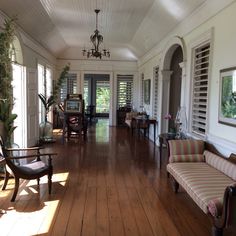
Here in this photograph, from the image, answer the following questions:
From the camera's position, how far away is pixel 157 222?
3297mm

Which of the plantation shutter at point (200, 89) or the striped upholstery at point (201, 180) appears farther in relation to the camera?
the plantation shutter at point (200, 89)

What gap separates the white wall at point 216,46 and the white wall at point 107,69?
735 cm

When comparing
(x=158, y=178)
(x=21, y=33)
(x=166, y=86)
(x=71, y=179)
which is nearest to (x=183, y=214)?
(x=158, y=178)

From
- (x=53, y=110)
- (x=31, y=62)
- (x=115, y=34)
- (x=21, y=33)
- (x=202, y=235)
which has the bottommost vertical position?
(x=202, y=235)

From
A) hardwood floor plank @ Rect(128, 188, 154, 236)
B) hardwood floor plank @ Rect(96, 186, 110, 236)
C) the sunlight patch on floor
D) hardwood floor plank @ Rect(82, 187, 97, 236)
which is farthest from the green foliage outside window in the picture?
the sunlight patch on floor

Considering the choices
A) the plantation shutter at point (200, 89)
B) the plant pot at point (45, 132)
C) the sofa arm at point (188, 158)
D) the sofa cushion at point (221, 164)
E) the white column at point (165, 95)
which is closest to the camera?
the sofa cushion at point (221, 164)

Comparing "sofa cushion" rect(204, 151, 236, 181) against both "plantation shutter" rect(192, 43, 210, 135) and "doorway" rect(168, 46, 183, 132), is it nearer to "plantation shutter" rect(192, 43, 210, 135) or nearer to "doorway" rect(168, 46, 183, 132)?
"plantation shutter" rect(192, 43, 210, 135)

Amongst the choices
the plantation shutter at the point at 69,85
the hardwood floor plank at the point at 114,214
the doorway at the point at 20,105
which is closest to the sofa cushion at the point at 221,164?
the hardwood floor plank at the point at 114,214

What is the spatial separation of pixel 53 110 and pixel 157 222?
9.13 meters

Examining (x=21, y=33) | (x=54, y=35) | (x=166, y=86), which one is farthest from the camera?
(x=54, y=35)

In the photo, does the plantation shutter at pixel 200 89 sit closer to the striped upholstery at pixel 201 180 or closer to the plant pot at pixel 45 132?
the striped upholstery at pixel 201 180

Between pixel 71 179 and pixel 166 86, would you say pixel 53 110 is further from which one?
pixel 71 179

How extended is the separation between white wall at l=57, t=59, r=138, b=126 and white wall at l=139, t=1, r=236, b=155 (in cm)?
735

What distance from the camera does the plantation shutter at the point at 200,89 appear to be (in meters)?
4.96
